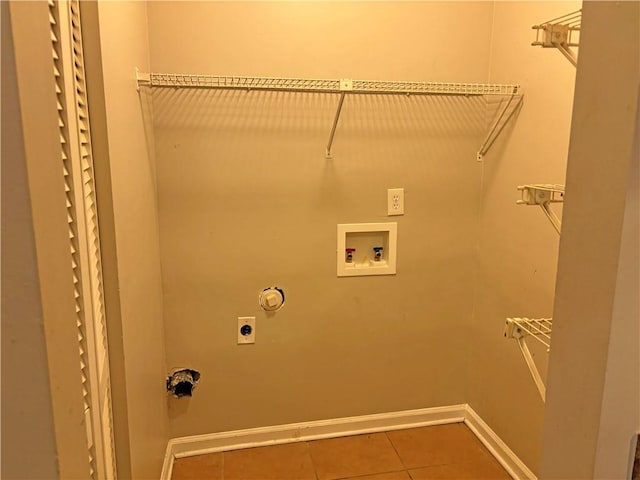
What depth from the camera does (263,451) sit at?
90.0 inches

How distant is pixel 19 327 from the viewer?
53 cm

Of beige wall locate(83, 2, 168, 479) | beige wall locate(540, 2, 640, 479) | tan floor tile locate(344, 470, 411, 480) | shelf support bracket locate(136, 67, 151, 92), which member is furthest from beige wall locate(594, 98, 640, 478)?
tan floor tile locate(344, 470, 411, 480)

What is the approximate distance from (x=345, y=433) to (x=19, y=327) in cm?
214

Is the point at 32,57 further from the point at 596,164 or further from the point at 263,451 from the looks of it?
the point at 263,451

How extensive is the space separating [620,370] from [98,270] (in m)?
1.13

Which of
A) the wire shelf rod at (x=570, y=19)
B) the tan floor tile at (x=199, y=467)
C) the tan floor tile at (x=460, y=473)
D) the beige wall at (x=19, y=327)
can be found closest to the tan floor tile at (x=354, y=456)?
the tan floor tile at (x=460, y=473)

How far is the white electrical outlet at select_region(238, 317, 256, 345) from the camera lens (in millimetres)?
2199

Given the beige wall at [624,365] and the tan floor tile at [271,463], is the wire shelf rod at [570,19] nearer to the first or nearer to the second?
the beige wall at [624,365]

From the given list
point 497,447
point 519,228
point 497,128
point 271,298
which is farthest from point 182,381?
point 497,128

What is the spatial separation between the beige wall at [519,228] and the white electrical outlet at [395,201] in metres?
0.43

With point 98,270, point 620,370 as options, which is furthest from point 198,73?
point 620,370

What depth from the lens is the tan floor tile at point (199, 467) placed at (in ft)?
6.93

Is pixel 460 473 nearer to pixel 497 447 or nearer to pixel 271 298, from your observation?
pixel 497 447

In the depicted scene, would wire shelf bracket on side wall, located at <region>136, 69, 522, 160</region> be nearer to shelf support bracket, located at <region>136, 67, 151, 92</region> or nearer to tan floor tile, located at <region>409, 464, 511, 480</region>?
shelf support bracket, located at <region>136, 67, 151, 92</region>
